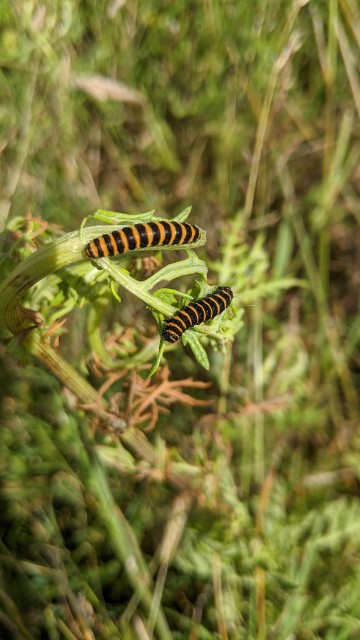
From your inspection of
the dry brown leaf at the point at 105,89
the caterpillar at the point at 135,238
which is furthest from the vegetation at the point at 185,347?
the caterpillar at the point at 135,238

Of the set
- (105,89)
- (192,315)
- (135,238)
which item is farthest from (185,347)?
(105,89)

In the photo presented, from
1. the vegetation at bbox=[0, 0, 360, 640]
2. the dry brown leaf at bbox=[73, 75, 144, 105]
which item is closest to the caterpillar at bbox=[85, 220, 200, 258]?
the vegetation at bbox=[0, 0, 360, 640]

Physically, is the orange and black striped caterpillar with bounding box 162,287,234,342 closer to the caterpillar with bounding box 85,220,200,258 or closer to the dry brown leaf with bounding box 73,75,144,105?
the caterpillar with bounding box 85,220,200,258

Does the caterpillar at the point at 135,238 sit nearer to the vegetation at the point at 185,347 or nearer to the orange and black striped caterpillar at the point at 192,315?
the orange and black striped caterpillar at the point at 192,315

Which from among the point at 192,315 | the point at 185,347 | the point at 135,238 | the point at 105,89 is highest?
the point at 105,89

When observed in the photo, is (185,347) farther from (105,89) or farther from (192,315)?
(105,89)

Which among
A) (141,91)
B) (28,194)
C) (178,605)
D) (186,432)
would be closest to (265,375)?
(186,432)
